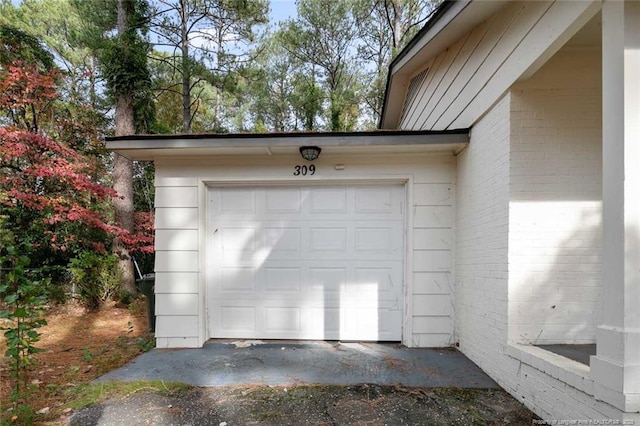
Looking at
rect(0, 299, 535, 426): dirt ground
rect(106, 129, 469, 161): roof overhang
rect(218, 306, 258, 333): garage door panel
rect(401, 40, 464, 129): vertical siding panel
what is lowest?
rect(0, 299, 535, 426): dirt ground

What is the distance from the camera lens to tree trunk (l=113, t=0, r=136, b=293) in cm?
702

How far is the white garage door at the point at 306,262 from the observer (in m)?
4.01

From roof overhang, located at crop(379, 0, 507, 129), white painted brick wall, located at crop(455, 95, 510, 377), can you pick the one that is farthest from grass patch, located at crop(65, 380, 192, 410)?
roof overhang, located at crop(379, 0, 507, 129)

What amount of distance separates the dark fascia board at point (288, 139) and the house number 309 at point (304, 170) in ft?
1.40

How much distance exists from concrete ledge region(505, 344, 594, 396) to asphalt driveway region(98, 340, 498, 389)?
0.45 meters

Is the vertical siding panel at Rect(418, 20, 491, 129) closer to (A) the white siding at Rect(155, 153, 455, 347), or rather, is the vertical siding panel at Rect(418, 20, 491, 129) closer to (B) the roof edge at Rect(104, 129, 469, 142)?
(B) the roof edge at Rect(104, 129, 469, 142)

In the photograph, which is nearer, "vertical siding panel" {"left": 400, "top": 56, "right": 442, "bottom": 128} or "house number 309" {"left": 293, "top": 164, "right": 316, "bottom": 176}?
"house number 309" {"left": 293, "top": 164, "right": 316, "bottom": 176}

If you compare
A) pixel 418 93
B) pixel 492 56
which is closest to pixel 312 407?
pixel 492 56

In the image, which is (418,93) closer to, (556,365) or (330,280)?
(330,280)

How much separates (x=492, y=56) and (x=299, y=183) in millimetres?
2444

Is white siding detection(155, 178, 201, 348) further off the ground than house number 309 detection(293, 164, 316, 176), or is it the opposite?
house number 309 detection(293, 164, 316, 176)

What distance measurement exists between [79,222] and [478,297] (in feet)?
25.9

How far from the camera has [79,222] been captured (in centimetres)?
704

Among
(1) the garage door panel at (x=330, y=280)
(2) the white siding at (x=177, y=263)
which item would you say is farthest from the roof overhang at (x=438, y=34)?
(2) the white siding at (x=177, y=263)
